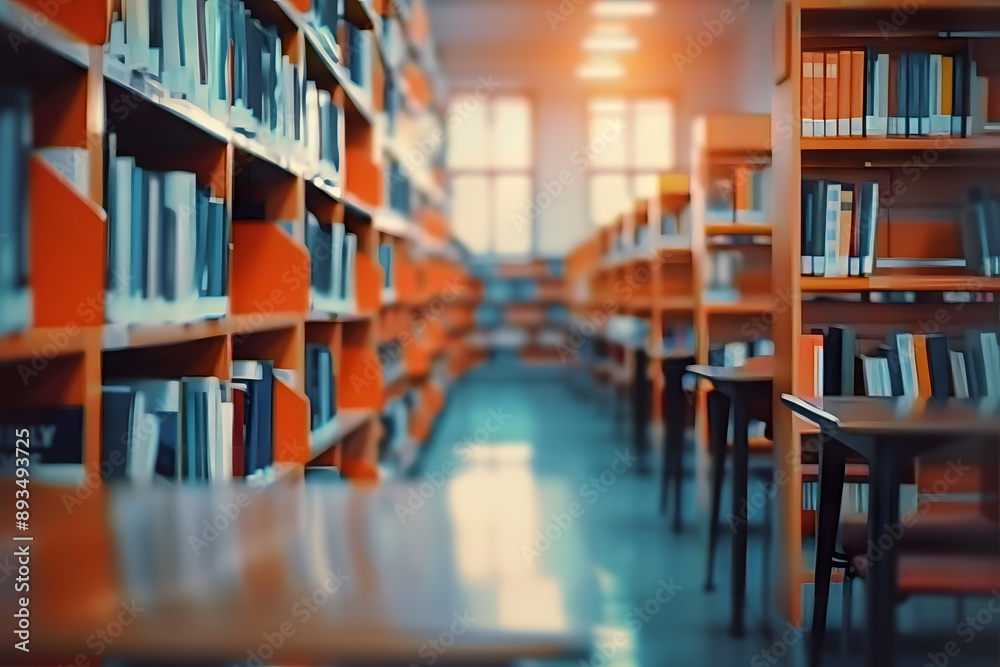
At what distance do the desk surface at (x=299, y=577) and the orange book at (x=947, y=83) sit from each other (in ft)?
6.61

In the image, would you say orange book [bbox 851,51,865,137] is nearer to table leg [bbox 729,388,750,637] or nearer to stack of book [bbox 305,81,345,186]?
table leg [bbox 729,388,750,637]

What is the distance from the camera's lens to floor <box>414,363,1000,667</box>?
2.10 metres

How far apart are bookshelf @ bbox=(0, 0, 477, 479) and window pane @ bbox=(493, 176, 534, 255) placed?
18.7 ft

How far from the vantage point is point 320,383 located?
2623mm

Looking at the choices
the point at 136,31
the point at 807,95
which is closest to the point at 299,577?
the point at 136,31

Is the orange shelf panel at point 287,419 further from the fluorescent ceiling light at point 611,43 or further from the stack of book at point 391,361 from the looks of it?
the fluorescent ceiling light at point 611,43

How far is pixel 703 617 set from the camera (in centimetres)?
237

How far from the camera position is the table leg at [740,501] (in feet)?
7.55

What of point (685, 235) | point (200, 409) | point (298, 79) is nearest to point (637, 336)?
point (685, 235)

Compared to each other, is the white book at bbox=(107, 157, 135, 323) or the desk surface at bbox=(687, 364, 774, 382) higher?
the white book at bbox=(107, 157, 135, 323)

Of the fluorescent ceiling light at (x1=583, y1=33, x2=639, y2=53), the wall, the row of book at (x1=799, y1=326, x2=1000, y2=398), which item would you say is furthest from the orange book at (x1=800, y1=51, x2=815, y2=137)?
the fluorescent ceiling light at (x1=583, y1=33, x2=639, y2=53)

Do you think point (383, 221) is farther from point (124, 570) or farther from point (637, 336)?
point (124, 570)

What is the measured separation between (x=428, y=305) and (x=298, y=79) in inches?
162

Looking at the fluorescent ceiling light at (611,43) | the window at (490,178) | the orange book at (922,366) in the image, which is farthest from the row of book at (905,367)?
the window at (490,178)
